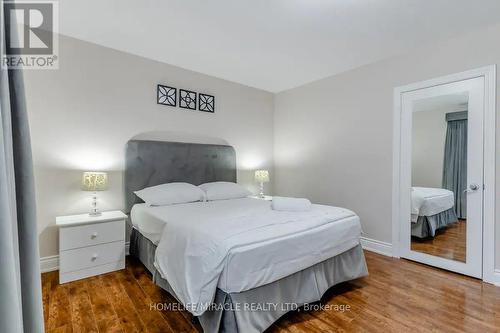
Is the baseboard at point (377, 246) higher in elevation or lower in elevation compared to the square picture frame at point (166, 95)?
lower

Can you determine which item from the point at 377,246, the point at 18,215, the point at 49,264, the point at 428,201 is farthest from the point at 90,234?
the point at 428,201

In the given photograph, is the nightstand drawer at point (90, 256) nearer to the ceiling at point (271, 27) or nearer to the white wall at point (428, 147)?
the ceiling at point (271, 27)

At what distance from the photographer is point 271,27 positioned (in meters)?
2.54

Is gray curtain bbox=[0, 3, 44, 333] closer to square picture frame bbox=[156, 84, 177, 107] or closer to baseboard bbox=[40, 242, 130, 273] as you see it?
baseboard bbox=[40, 242, 130, 273]

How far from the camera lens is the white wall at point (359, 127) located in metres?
2.73

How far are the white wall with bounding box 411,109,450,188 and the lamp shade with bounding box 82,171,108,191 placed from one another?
3553 mm

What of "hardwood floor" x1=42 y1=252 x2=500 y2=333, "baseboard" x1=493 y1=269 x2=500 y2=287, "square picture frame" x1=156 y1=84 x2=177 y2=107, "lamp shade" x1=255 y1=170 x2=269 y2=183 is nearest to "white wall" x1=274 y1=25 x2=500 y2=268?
"baseboard" x1=493 y1=269 x2=500 y2=287

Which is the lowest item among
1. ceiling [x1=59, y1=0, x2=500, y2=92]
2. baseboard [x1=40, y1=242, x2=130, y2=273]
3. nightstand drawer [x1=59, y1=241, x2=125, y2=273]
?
baseboard [x1=40, y1=242, x2=130, y2=273]

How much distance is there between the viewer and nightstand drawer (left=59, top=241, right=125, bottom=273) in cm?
240

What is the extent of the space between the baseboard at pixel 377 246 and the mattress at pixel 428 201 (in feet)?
1.52

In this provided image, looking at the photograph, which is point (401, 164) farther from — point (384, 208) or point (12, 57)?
point (12, 57)

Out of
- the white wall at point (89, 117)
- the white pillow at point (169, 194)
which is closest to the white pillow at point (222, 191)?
the white pillow at point (169, 194)

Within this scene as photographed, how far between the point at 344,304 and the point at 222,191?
1.98 metres

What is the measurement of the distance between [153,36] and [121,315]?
8.77 feet
